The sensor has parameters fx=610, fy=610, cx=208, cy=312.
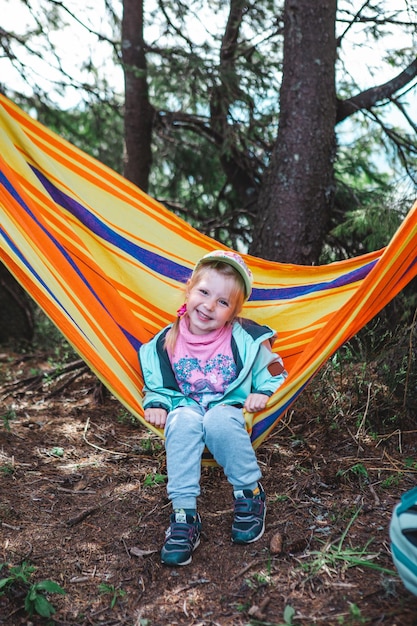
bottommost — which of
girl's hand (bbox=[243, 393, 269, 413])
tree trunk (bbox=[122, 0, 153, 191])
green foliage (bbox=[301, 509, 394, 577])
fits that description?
green foliage (bbox=[301, 509, 394, 577])

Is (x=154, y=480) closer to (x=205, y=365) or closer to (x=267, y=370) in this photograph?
(x=205, y=365)

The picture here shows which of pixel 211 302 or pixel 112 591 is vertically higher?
pixel 211 302

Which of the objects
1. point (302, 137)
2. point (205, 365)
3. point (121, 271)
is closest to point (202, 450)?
point (205, 365)

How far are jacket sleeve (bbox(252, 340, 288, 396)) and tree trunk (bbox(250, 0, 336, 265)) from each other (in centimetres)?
97

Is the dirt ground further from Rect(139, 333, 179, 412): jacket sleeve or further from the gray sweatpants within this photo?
Rect(139, 333, 179, 412): jacket sleeve

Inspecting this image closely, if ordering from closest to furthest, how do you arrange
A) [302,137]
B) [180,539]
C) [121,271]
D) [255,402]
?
[180,539], [255,402], [121,271], [302,137]

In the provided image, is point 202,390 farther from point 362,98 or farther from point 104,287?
point 362,98

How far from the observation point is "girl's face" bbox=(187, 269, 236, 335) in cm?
208

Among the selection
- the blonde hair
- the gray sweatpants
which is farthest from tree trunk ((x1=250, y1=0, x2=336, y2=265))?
the gray sweatpants

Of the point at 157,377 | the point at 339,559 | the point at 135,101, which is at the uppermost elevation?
the point at 135,101

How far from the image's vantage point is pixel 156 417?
1.96 metres

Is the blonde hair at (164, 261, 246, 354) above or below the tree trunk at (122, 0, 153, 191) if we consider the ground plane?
below

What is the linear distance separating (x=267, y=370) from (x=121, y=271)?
765 millimetres

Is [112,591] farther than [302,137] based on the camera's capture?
No
